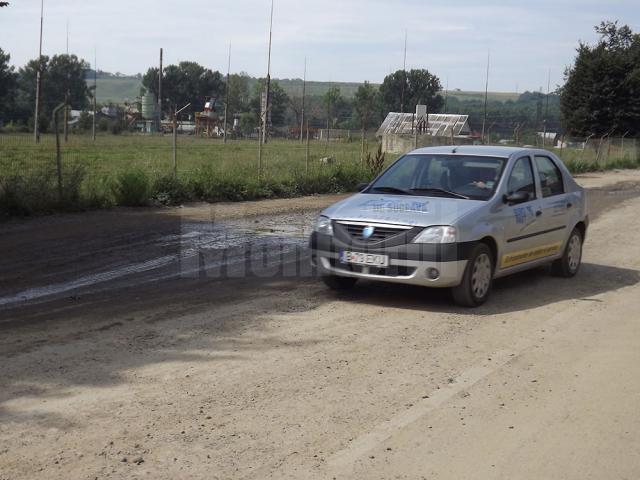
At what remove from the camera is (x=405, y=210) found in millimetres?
8445

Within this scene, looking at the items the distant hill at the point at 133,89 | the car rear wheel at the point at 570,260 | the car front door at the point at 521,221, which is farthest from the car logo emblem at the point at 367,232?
the distant hill at the point at 133,89

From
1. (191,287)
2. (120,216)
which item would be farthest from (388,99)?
(191,287)

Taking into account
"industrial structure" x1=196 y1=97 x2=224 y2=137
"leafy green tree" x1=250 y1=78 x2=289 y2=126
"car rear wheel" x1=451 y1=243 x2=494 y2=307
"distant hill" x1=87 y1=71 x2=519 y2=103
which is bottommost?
"car rear wheel" x1=451 y1=243 x2=494 y2=307

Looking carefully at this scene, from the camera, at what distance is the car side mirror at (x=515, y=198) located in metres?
8.87

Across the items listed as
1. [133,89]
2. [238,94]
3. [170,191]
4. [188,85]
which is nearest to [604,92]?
[170,191]

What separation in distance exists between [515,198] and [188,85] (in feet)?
255

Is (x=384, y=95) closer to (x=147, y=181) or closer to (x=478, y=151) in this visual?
(x=147, y=181)

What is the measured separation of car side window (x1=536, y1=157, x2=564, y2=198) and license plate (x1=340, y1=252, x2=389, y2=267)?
2.71 m

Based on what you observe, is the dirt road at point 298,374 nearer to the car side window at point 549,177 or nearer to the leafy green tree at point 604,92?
the car side window at point 549,177

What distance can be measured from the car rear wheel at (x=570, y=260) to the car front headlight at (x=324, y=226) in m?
3.42

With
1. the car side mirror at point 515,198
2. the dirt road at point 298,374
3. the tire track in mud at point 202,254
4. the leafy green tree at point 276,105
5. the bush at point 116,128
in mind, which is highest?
the leafy green tree at point 276,105

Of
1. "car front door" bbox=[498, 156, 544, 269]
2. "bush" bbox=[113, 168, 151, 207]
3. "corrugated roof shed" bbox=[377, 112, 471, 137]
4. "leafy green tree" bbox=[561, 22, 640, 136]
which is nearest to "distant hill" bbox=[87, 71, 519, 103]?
"corrugated roof shed" bbox=[377, 112, 471, 137]

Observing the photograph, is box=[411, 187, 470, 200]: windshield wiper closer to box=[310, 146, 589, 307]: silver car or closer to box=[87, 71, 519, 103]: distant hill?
box=[310, 146, 589, 307]: silver car

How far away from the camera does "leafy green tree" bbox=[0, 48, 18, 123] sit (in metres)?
45.8
